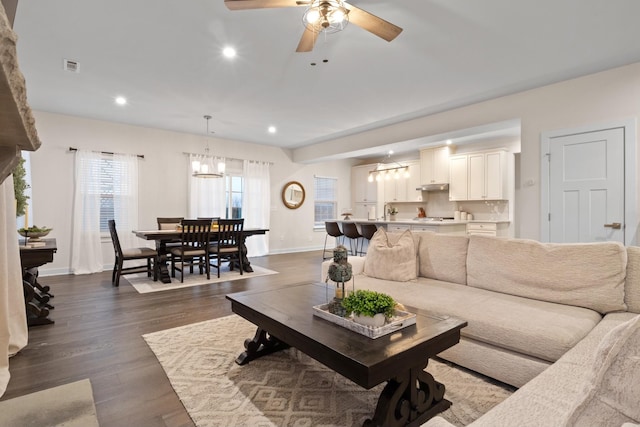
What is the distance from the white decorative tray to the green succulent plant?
0.05m

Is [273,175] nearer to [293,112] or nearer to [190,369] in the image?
[293,112]

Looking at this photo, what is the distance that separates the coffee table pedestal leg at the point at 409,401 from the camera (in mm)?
1520

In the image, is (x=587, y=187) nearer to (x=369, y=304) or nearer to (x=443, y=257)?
(x=443, y=257)

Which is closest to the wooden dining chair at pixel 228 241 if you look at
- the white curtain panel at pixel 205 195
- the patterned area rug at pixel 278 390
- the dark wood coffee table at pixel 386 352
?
the white curtain panel at pixel 205 195

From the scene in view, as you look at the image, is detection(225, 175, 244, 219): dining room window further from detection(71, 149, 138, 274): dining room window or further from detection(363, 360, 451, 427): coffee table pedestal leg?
detection(363, 360, 451, 427): coffee table pedestal leg

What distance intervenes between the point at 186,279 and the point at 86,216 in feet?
6.92

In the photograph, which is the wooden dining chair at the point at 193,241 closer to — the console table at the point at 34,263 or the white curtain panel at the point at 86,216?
the white curtain panel at the point at 86,216

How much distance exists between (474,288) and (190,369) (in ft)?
7.15

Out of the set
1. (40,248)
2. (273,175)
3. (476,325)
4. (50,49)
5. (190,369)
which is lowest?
(190,369)

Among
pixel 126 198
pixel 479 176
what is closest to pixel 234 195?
pixel 126 198

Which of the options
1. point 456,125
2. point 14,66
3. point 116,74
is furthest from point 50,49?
point 456,125

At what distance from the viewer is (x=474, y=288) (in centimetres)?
258

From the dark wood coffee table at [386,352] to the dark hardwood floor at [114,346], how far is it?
709mm

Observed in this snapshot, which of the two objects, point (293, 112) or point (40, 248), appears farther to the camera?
point (293, 112)
